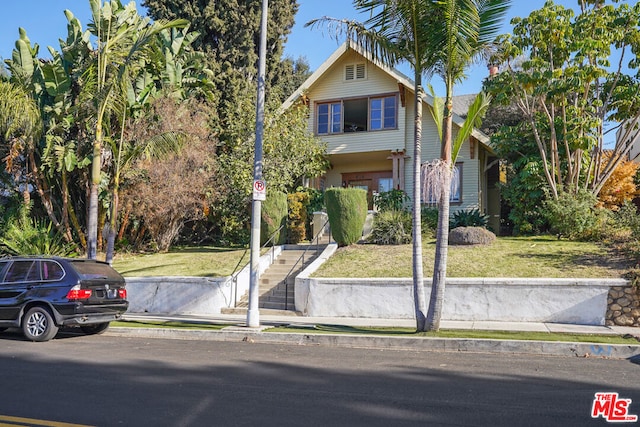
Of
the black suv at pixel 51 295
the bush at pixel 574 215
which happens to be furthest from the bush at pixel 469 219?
the black suv at pixel 51 295

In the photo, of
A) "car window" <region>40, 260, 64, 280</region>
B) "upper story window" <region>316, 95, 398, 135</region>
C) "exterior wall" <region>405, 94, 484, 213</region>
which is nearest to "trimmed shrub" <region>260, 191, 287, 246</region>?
"upper story window" <region>316, 95, 398, 135</region>

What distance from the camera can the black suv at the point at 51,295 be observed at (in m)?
10.6

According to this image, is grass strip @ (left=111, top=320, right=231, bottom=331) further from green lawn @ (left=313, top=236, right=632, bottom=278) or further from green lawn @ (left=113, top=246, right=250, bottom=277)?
green lawn @ (left=313, top=236, right=632, bottom=278)

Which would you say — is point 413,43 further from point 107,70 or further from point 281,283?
point 107,70

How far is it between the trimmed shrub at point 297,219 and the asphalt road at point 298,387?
10.9 metres

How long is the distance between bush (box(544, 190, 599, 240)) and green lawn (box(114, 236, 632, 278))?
0.46 metres

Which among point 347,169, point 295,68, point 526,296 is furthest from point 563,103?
point 295,68

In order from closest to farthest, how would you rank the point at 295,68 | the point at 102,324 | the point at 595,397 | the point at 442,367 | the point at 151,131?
the point at 595,397 → the point at 442,367 → the point at 102,324 → the point at 151,131 → the point at 295,68

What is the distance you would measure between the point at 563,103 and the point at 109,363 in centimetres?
1590

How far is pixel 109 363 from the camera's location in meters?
8.53

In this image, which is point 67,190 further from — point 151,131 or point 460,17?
point 460,17

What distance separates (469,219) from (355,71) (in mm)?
8479

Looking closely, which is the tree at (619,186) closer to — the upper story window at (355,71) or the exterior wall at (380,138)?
the exterior wall at (380,138)

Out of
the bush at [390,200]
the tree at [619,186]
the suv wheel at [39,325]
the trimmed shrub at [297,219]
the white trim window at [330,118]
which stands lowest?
the suv wheel at [39,325]
